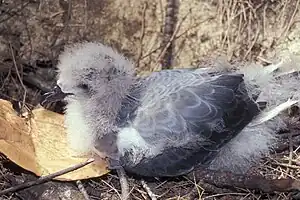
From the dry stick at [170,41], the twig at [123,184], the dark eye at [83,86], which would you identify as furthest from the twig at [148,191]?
the dry stick at [170,41]

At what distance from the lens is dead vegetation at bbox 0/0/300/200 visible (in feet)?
9.61

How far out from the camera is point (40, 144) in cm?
229

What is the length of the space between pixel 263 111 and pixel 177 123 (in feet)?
1.26

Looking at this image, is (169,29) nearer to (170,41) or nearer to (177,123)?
(170,41)

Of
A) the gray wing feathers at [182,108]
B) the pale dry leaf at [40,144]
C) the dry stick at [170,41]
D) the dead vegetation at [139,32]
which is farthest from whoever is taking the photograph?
the dry stick at [170,41]

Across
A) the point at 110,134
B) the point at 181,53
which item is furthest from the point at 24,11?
the point at 110,134

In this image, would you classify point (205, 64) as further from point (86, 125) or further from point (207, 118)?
point (86, 125)

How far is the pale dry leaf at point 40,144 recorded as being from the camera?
84.4 inches

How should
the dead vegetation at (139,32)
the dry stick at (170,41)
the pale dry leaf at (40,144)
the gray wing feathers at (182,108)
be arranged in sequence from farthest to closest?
the dry stick at (170,41) → the dead vegetation at (139,32) → the pale dry leaf at (40,144) → the gray wing feathers at (182,108)

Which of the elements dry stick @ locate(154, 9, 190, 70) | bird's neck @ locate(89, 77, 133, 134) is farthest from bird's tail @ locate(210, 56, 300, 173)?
dry stick @ locate(154, 9, 190, 70)

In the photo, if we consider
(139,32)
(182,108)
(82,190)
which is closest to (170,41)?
(139,32)

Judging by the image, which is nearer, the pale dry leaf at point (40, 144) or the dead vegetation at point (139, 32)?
the pale dry leaf at point (40, 144)

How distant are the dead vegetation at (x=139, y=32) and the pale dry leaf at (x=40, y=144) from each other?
0.25 metres

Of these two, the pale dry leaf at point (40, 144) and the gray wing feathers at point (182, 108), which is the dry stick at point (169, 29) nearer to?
the pale dry leaf at point (40, 144)
